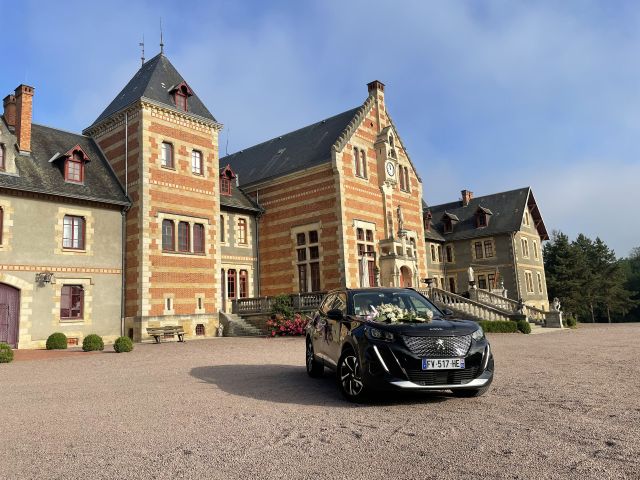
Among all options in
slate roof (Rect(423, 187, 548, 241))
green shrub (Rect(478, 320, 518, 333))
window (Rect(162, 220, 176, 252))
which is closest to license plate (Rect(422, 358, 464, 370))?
green shrub (Rect(478, 320, 518, 333))

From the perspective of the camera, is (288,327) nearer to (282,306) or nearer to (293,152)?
(282,306)

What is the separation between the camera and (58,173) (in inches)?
814

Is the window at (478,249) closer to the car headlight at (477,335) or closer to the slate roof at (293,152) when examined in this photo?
the slate roof at (293,152)

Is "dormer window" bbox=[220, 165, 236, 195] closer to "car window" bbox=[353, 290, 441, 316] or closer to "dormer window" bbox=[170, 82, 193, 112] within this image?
"dormer window" bbox=[170, 82, 193, 112]

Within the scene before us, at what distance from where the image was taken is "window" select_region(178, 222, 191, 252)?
22750 mm

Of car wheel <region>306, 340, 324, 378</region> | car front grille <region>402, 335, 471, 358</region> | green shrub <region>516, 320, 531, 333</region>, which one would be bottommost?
green shrub <region>516, 320, 531, 333</region>

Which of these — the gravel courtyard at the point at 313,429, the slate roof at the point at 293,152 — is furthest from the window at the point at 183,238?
the gravel courtyard at the point at 313,429

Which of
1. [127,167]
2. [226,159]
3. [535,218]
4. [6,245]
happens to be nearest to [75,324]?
[6,245]

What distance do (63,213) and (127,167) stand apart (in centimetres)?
386

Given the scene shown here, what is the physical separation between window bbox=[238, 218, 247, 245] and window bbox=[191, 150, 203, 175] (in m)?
4.43

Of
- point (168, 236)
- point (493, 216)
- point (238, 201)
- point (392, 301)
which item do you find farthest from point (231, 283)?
point (493, 216)

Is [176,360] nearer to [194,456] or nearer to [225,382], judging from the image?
[225,382]

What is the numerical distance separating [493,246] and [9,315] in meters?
34.0

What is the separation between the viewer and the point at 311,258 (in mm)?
26188
